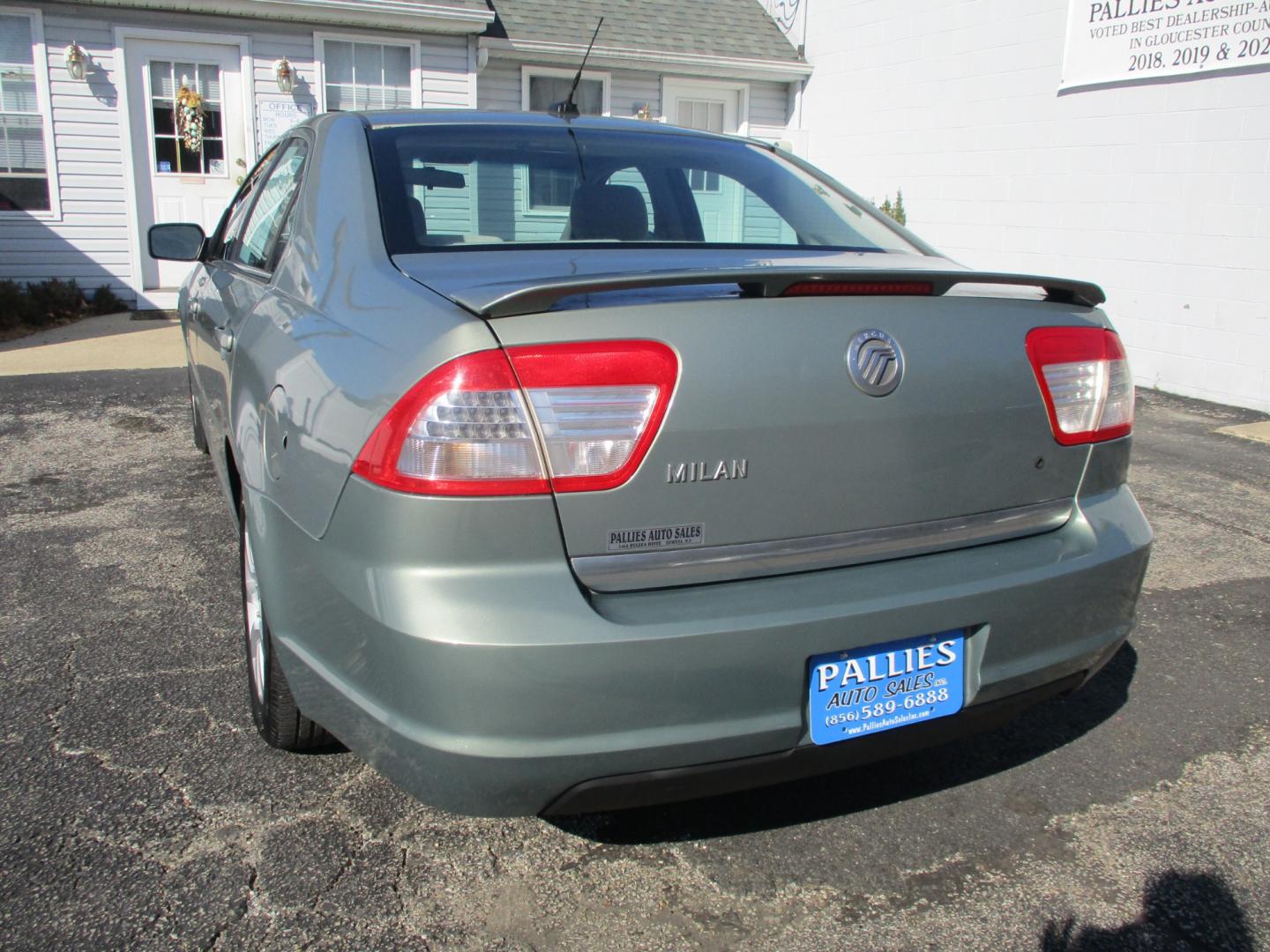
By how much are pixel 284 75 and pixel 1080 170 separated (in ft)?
24.9

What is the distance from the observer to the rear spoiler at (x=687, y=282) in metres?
1.79

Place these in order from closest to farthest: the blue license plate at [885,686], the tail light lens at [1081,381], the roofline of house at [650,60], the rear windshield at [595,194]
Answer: the blue license plate at [885,686] → the tail light lens at [1081,381] → the rear windshield at [595,194] → the roofline of house at [650,60]

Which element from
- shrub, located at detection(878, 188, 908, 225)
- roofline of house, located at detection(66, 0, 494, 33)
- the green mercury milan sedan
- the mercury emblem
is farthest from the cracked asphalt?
shrub, located at detection(878, 188, 908, 225)

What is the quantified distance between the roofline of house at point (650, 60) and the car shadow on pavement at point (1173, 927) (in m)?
11.2

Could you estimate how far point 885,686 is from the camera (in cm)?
201

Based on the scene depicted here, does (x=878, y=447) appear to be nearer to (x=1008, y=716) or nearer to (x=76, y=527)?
(x=1008, y=716)

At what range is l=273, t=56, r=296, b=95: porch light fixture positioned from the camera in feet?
35.0

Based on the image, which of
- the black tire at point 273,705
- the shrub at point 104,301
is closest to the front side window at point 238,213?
the black tire at point 273,705

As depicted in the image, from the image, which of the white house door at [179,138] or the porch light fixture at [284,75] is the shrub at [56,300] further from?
the porch light fixture at [284,75]

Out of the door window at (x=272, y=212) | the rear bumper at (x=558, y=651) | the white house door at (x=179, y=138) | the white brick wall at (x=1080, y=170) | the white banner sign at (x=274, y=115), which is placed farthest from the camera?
the white banner sign at (x=274, y=115)

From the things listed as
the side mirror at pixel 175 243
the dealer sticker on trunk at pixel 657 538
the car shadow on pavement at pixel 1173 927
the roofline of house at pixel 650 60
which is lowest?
the car shadow on pavement at pixel 1173 927

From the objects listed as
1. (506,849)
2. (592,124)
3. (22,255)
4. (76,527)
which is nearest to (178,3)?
(22,255)

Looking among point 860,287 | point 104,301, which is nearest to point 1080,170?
point 860,287

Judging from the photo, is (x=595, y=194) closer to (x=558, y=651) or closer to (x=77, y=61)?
(x=558, y=651)
